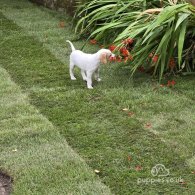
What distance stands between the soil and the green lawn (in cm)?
6

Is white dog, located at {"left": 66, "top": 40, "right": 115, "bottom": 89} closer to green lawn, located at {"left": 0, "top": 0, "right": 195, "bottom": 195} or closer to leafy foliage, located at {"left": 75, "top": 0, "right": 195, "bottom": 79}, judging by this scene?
green lawn, located at {"left": 0, "top": 0, "right": 195, "bottom": 195}

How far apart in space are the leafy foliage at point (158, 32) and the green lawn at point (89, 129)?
23 centimetres

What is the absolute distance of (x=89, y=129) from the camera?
4.07 m

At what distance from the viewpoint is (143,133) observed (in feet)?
13.2

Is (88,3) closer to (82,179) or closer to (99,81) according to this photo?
(99,81)

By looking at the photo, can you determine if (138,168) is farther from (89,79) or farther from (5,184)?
(89,79)

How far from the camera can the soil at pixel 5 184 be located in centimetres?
327

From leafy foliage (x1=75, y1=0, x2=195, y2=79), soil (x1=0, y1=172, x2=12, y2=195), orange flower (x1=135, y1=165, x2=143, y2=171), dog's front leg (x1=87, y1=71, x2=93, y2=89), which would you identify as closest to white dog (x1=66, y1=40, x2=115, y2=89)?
dog's front leg (x1=87, y1=71, x2=93, y2=89)

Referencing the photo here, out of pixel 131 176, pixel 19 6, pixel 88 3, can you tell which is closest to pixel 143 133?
Result: pixel 131 176

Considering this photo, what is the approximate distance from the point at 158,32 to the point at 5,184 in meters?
2.56

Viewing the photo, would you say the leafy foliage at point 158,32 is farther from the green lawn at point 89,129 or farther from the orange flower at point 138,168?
the orange flower at point 138,168

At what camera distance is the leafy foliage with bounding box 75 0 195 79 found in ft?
16.0

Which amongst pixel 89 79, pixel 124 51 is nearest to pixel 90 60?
pixel 89 79

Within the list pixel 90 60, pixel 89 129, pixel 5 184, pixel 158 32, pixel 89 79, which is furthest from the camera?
pixel 158 32
